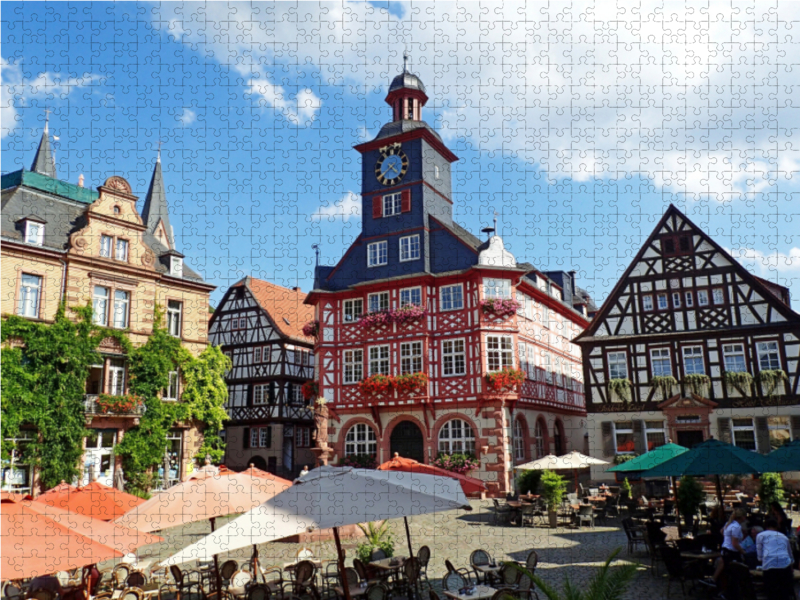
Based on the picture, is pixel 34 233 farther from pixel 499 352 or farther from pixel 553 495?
pixel 553 495

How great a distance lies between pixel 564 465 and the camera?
21047 millimetres

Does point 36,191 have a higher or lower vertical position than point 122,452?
higher

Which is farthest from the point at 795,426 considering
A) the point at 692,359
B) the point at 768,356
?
the point at 692,359

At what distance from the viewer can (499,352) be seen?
2912cm

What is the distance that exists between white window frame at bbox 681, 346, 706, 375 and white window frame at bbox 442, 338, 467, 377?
9131mm

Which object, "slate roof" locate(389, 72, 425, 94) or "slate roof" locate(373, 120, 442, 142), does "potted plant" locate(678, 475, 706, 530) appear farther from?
"slate roof" locate(389, 72, 425, 94)

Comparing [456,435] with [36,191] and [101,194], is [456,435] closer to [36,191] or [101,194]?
[101,194]

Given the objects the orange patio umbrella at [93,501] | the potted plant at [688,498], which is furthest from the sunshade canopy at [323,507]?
the potted plant at [688,498]

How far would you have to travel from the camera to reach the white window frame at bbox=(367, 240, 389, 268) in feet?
105

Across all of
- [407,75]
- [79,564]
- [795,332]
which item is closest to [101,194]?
[407,75]

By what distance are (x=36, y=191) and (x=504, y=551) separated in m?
23.7

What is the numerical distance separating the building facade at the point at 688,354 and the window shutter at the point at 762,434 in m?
0.03

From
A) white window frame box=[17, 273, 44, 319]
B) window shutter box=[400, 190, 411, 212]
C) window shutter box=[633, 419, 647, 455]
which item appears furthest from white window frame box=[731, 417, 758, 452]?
white window frame box=[17, 273, 44, 319]

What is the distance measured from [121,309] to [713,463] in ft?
75.8
